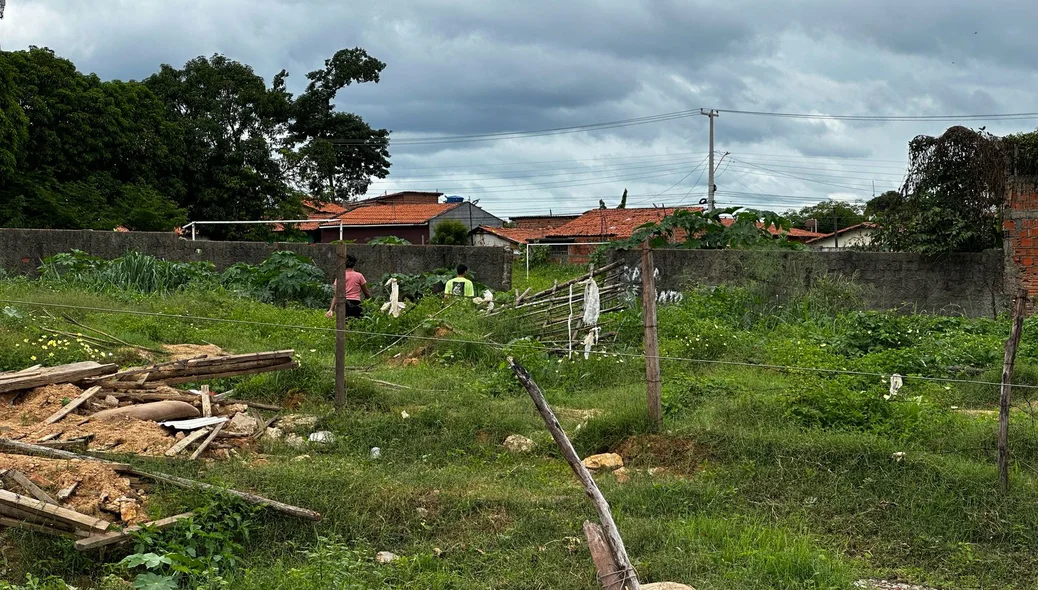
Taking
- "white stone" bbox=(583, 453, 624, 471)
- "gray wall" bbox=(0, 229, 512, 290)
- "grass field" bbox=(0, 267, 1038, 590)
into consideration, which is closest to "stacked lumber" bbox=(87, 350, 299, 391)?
"grass field" bbox=(0, 267, 1038, 590)

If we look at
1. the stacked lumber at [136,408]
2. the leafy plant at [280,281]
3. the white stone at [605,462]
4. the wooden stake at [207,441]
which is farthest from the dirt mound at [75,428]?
the leafy plant at [280,281]

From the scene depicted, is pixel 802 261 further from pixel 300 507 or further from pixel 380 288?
pixel 300 507

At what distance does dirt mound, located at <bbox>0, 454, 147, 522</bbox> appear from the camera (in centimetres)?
578

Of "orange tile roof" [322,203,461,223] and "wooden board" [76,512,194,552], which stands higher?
"orange tile roof" [322,203,461,223]

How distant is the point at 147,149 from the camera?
86.3 ft

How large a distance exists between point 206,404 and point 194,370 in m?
→ 0.77

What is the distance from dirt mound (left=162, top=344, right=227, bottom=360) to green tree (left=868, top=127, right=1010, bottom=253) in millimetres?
10327

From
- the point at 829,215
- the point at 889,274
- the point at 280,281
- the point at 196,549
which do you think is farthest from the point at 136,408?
the point at 829,215

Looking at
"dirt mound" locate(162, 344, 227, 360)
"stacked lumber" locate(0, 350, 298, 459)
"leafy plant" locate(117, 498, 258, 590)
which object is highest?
"dirt mound" locate(162, 344, 227, 360)

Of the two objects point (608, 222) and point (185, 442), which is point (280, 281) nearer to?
point (185, 442)

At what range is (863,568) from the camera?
562cm

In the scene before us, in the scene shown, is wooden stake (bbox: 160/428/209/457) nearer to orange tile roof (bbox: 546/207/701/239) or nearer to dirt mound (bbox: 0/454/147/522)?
dirt mound (bbox: 0/454/147/522)

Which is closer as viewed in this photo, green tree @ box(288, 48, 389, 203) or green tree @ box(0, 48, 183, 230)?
green tree @ box(0, 48, 183, 230)

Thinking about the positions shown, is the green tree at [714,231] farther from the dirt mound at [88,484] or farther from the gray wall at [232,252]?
the dirt mound at [88,484]
